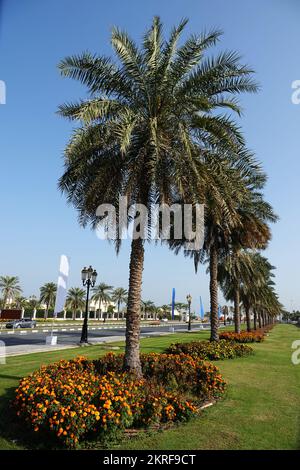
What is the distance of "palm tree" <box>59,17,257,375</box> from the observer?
404 inches

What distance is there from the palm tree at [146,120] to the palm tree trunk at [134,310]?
0.09 ft

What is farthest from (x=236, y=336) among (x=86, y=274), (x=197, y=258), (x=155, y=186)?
(x=155, y=186)

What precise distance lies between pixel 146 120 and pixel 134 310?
576 centimetres

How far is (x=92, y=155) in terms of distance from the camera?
11133 mm

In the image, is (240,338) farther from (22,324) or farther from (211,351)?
(22,324)

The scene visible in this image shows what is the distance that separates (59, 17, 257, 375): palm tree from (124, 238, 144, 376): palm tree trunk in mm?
28

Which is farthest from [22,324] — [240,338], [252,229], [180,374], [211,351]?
[180,374]

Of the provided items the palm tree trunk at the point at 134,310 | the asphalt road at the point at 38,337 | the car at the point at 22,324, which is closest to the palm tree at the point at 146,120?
the palm tree trunk at the point at 134,310

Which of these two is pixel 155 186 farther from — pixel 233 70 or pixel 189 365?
pixel 189 365

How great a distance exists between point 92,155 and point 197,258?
14.0 meters

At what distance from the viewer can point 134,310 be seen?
10.2 m

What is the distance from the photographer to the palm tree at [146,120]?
404 inches
